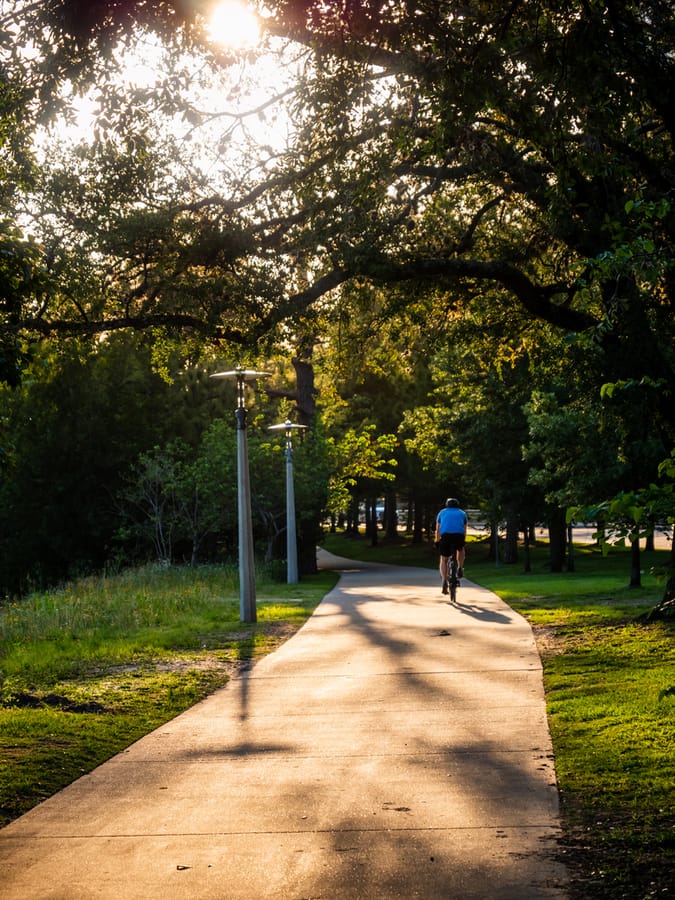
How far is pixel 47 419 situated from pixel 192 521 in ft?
40.2

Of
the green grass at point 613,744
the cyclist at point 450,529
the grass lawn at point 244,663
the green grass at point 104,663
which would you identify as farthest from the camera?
the cyclist at point 450,529

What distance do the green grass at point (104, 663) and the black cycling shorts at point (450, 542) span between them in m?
2.70

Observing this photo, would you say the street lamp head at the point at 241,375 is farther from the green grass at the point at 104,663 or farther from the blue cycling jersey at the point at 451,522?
the blue cycling jersey at the point at 451,522

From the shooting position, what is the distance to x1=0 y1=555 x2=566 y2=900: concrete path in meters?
4.79

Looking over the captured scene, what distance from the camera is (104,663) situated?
13156mm

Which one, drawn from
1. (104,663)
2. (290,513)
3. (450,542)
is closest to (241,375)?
(450,542)

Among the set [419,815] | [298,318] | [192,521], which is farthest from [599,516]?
[192,521]

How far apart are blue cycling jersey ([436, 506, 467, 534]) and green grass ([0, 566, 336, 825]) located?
2.87 m

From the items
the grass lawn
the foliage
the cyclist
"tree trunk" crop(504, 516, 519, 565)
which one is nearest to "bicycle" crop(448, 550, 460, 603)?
the cyclist

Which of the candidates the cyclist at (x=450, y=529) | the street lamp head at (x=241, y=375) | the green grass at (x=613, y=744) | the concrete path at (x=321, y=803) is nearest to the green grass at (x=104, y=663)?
the concrete path at (x=321, y=803)

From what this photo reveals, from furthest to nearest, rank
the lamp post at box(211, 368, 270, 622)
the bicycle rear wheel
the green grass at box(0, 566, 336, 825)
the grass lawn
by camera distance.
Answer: the bicycle rear wheel < the lamp post at box(211, 368, 270, 622) < the green grass at box(0, 566, 336, 825) < the grass lawn

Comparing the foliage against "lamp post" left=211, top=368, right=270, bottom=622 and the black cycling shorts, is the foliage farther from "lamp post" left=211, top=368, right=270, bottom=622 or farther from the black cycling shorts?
"lamp post" left=211, top=368, right=270, bottom=622

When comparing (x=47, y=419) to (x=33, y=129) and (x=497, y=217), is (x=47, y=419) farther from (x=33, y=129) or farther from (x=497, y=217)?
(x=33, y=129)

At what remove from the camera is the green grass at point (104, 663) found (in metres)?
7.71
